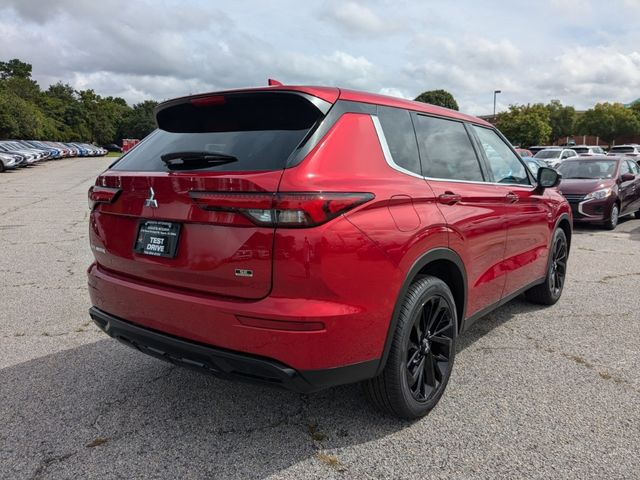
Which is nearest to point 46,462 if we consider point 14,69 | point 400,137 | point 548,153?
point 400,137

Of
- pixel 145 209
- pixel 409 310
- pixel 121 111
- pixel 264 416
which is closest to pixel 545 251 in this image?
pixel 409 310

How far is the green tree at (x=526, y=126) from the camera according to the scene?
5706 centimetres

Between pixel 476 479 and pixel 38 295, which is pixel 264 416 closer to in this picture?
pixel 476 479

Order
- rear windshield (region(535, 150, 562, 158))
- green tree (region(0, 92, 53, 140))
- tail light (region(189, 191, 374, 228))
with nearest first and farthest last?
tail light (region(189, 191, 374, 228))
rear windshield (region(535, 150, 562, 158))
green tree (region(0, 92, 53, 140))

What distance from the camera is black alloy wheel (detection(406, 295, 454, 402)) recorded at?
2.90 m

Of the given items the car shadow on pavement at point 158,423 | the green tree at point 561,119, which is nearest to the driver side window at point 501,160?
the car shadow on pavement at point 158,423

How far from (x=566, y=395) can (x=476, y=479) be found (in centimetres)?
118

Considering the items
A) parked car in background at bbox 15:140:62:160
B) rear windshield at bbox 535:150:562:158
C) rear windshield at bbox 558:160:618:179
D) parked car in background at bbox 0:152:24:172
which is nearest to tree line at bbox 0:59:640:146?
parked car in background at bbox 15:140:62:160

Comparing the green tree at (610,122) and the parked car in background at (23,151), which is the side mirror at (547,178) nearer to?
the parked car in background at (23,151)

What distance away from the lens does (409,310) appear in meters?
2.69

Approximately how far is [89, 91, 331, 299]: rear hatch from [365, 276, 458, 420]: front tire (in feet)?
2.75

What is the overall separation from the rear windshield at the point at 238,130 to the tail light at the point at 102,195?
0.17 metres

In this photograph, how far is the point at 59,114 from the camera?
7719 cm

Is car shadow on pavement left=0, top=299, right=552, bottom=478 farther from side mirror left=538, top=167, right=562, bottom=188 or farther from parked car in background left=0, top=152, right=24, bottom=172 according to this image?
parked car in background left=0, top=152, right=24, bottom=172
